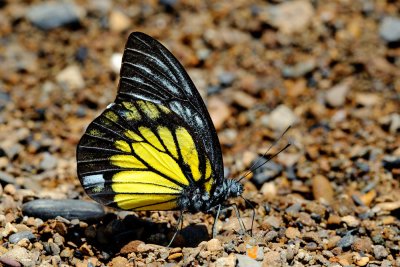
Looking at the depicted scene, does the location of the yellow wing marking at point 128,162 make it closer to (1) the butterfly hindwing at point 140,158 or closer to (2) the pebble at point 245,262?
(1) the butterfly hindwing at point 140,158

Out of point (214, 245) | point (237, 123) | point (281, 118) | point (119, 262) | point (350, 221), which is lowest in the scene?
point (119, 262)

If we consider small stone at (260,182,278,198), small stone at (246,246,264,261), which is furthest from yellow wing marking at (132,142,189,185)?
small stone at (260,182,278,198)

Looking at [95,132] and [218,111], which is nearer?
[95,132]

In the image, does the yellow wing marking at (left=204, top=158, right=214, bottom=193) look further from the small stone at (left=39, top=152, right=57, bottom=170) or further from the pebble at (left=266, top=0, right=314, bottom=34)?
the pebble at (left=266, top=0, right=314, bottom=34)

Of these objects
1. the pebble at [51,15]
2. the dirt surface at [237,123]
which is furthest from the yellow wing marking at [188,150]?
the pebble at [51,15]

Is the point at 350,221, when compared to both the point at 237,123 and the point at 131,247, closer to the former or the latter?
the point at 131,247

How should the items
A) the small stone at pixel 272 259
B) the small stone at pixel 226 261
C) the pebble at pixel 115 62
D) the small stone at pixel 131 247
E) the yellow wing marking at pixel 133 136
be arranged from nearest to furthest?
the small stone at pixel 226 261 → the small stone at pixel 272 259 → the small stone at pixel 131 247 → the yellow wing marking at pixel 133 136 → the pebble at pixel 115 62

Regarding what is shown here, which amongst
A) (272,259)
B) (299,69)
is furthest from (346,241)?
(299,69)
